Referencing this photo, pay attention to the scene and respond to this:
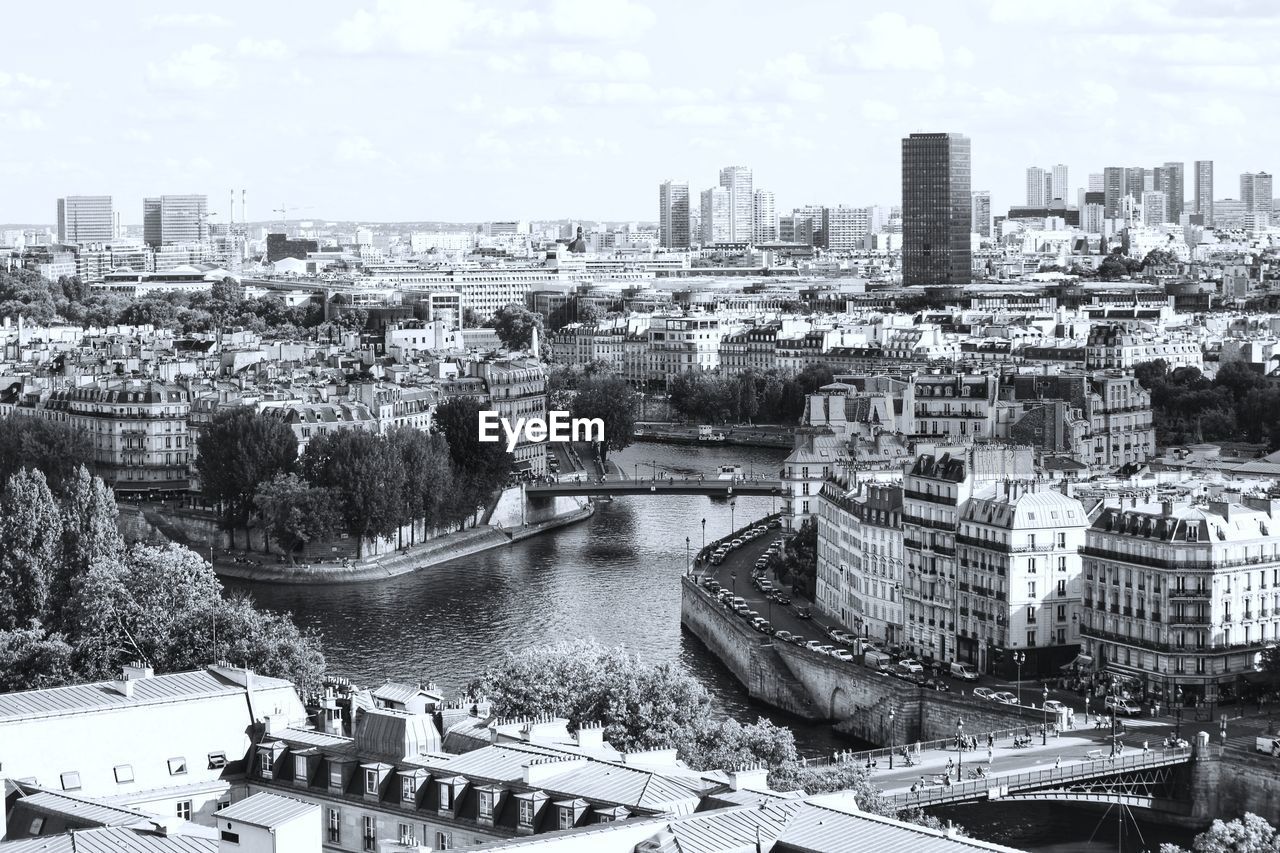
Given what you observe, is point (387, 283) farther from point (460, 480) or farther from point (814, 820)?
point (814, 820)

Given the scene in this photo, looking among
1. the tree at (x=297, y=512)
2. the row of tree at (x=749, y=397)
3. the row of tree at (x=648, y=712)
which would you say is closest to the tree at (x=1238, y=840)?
the row of tree at (x=648, y=712)

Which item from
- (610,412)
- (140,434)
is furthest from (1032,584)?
(610,412)

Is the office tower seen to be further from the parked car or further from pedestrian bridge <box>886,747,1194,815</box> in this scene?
pedestrian bridge <box>886,747,1194,815</box>

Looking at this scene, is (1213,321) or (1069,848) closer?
(1069,848)

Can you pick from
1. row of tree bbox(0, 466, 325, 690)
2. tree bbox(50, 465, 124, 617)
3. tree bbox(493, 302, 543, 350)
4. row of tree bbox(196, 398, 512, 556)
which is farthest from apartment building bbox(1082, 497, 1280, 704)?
tree bbox(493, 302, 543, 350)

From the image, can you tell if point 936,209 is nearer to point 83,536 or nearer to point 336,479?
point 336,479

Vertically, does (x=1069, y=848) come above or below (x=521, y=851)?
below

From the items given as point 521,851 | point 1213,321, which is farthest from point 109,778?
point 1213,321
